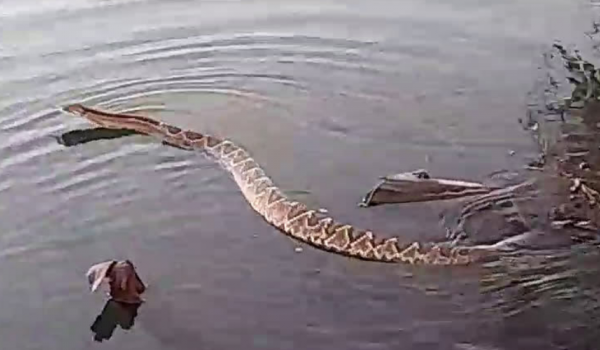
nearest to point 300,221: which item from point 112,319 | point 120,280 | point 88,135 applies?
point 120,280

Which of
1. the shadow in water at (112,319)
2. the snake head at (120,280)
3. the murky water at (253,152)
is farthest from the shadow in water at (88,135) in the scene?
the shadow in water at (112,319)

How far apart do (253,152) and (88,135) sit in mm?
1720

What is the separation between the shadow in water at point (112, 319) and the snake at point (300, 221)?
5.26 ft

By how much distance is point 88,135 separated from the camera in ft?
35.7

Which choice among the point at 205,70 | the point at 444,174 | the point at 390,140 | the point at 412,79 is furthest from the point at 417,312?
the point at 205,70

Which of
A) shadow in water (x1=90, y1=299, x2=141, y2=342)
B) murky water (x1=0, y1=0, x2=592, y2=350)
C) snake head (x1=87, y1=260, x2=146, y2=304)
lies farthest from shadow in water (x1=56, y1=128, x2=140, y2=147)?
shadow in water (x1=90, y1=299, x2=141, y2=342)

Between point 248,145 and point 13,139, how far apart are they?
7.55 feet

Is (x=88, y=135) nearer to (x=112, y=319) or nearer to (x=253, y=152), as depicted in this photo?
(x=253, y=152)

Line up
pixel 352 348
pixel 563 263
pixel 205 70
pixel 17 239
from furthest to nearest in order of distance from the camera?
pixel 205 70
pixel 17 239
pixel 563 263
pixel 352 348

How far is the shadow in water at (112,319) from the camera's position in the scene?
24.5ft

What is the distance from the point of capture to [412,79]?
37.3ft

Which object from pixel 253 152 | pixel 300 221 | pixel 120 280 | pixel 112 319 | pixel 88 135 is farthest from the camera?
pixel 88 135

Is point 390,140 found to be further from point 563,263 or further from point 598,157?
point 563,263

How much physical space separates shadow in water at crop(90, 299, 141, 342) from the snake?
1.60 metres
